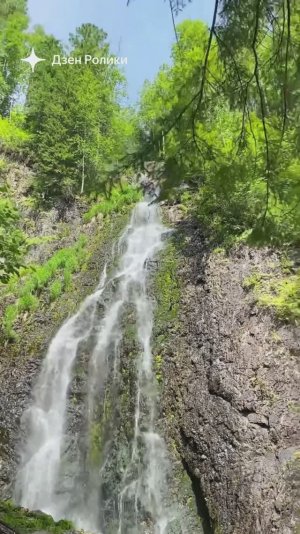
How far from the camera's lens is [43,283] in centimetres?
1263

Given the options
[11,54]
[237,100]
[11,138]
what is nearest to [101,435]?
[237,100]

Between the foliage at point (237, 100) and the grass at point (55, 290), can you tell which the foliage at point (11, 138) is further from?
the foliage at point (237, 100)

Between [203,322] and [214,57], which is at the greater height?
[214,57]

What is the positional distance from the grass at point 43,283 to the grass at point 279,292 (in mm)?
5145

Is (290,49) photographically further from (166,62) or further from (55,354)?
(166,62)

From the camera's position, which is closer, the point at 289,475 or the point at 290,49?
the point at 290,49

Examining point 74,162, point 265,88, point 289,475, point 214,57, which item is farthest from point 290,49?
point 74,162

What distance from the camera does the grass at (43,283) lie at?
38.1ft

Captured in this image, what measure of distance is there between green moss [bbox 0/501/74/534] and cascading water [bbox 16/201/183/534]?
1.37m

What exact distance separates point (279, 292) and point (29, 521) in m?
5.02

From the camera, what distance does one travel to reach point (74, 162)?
18.9 metres

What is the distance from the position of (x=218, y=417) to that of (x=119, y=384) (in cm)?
226

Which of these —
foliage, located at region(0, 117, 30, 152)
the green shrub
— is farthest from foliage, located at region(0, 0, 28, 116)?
the green shrub

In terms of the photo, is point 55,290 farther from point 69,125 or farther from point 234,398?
point 69,125
